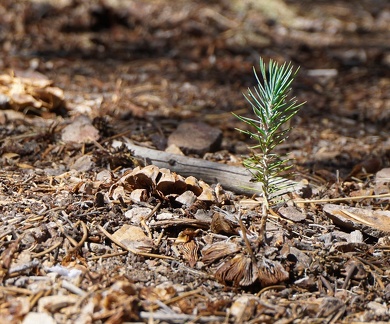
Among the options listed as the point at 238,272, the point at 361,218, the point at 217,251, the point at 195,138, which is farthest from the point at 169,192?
the point at 195,138

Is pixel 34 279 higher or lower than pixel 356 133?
higher

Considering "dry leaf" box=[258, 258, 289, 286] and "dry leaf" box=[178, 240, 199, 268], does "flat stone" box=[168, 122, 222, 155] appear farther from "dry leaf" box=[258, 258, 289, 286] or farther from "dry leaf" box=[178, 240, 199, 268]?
"dry leaf" box=[258, 258, 289, 286]

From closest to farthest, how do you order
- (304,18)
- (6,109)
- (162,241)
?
(162,241), (6,109), (304,18)

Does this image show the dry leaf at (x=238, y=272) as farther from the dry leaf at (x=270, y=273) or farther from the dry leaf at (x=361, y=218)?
the dry leaf at (x=361, y=218)

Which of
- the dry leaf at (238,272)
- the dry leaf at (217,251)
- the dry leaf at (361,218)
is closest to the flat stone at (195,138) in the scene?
the dry leaf at (361,218)

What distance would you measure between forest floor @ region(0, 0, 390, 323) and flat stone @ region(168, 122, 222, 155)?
30mm

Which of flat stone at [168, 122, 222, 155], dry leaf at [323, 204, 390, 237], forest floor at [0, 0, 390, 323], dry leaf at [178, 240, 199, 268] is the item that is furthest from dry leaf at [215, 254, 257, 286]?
flat stone at [168, 122, 222, 155]

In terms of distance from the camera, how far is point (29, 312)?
1.70m

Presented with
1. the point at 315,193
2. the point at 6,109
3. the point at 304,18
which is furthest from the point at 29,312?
the point at 304,18

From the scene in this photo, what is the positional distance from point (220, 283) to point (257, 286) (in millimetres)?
125

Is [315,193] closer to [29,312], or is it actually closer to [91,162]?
[91,162]

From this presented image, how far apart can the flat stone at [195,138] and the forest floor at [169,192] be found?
3 centimetres

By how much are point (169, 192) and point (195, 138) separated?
93 cm

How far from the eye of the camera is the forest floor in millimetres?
1846
